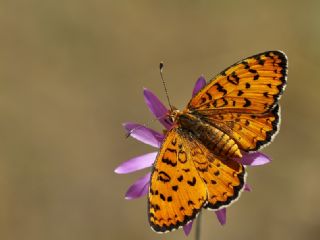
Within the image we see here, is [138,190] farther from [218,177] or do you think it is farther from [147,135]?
[218,177]

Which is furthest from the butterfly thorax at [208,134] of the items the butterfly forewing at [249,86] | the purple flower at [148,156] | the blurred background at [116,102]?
the blurred background at [116,102]

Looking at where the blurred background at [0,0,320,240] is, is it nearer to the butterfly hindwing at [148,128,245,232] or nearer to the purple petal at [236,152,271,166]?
the purple petal at [236,152,271,166]

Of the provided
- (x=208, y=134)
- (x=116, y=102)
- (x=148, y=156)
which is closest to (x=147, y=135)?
(x=148, y=156)

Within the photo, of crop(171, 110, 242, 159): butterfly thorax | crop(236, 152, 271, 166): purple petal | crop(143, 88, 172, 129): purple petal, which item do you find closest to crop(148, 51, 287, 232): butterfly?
crop(171, 110, 242, 159): butterfly thorax

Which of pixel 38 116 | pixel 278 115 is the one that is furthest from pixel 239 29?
pixel 278 115

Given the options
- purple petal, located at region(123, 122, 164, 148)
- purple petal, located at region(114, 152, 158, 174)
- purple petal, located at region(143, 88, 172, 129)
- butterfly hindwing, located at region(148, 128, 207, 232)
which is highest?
purple petal, located at region(143, 88, 172, 129)

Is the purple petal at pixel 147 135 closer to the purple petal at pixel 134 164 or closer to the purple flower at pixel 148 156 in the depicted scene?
the purple flower at pixel 148 156
